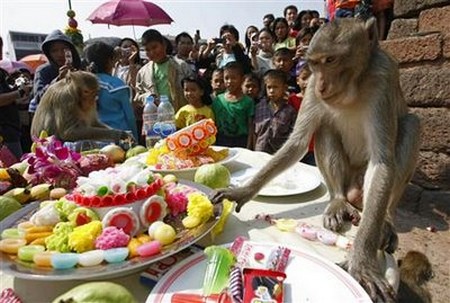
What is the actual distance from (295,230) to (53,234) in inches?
31.5

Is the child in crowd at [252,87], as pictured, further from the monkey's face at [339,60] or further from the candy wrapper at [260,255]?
the candy wrapper at [260,255]

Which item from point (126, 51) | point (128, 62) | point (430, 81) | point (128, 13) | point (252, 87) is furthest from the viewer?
point (128, 13)

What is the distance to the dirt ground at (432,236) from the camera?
8.20 ft

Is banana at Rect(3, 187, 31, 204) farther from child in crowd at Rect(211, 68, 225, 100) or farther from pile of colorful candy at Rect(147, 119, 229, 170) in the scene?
child in crowd at Rect(211, 68, 225, 100)

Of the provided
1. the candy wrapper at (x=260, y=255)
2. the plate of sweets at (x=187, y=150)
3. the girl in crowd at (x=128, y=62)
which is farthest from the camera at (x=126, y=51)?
the candy wrapper at (x=260, y=255)

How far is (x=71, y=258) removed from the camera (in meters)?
0.99

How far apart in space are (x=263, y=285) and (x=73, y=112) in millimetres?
2914

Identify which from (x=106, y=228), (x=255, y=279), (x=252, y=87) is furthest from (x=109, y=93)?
(x=255, y=279)

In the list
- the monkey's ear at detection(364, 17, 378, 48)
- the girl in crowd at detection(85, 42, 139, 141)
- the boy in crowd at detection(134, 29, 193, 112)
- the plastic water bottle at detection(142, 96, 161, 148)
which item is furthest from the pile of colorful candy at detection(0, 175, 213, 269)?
the boy in crowd at detection(134, 29, 193, 112)

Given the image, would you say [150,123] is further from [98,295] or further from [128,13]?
[128,13]

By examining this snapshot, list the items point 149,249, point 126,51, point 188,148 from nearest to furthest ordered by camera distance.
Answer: point 149,249, point 188,148, point 126,51

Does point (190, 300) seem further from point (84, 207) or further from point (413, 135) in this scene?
point (413, 135)

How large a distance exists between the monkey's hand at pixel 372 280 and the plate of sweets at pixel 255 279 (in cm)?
17

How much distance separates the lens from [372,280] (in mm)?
1114
